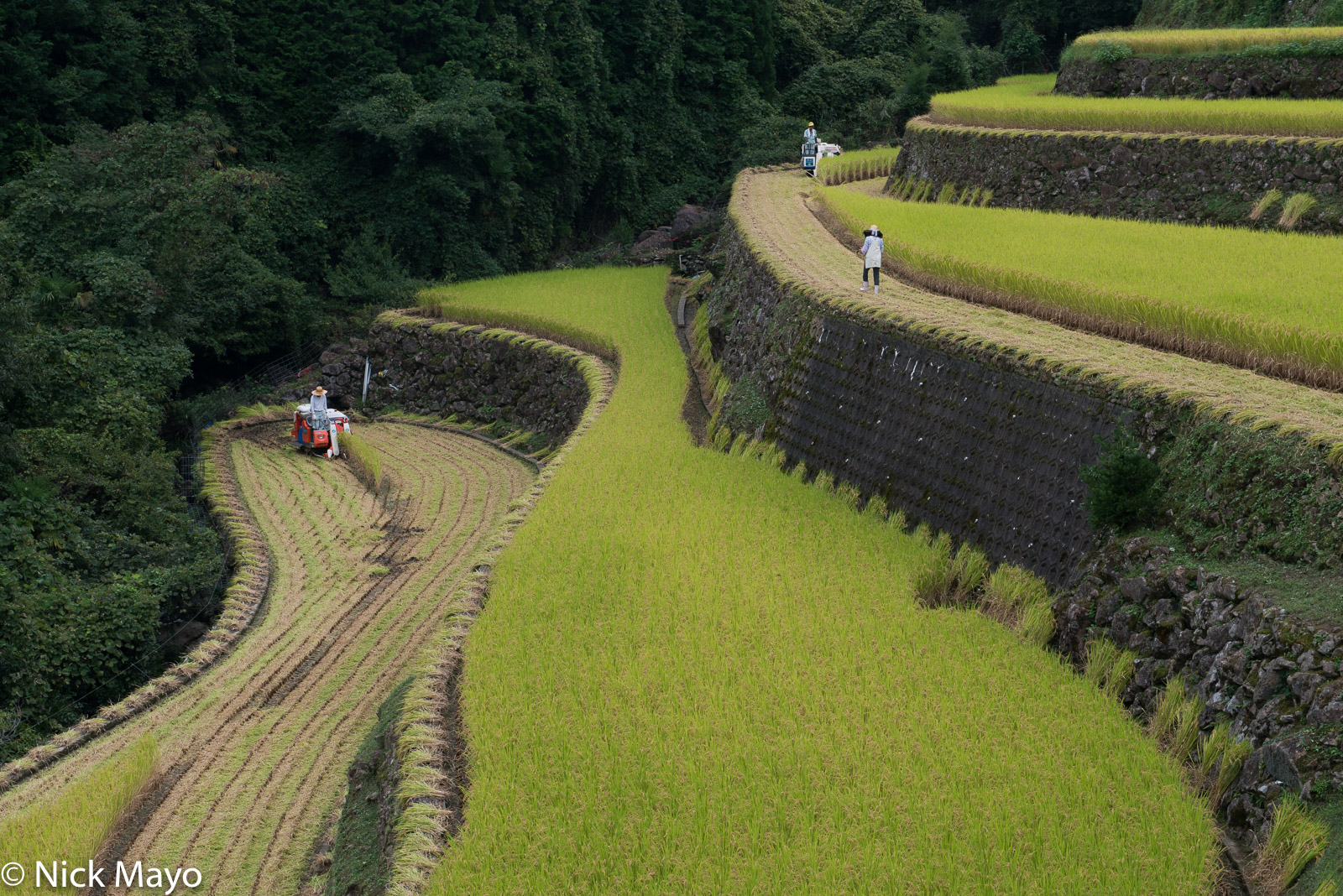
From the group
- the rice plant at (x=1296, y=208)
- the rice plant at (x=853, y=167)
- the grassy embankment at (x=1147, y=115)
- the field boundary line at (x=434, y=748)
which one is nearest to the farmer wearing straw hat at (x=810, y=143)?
the rice plant at (x=853, y=167)

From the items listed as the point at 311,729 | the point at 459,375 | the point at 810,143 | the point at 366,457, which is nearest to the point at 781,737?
the point at 311,729

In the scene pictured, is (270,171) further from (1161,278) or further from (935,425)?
(1161,278)

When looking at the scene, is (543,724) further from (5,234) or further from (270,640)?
(5,234)

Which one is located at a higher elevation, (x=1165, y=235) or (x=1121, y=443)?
(x=1165, y=235)

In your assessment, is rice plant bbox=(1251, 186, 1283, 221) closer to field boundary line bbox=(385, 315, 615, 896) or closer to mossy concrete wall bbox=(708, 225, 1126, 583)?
mossy concrete wall bbox=(708, 225, 1126, 583)

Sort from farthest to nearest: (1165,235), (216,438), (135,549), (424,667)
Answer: (216,438) < (1165,235) < (135,549) < (424,667)

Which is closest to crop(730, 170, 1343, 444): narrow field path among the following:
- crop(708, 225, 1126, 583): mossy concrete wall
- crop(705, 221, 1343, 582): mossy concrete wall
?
crop(705, 221, 1343, 582): mossy concrete wall

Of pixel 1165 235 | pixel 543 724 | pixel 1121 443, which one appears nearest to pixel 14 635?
pixel 543 724
